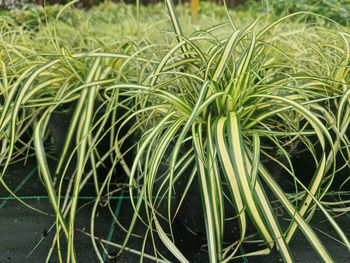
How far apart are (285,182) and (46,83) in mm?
934

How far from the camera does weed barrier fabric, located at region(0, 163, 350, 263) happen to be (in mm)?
852

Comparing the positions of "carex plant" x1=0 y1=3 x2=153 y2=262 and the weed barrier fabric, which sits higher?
"carex plant" x1=0 y1=3 x2=153 y2=262

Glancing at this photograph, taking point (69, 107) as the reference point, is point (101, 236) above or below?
below

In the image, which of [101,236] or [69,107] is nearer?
[101,236]

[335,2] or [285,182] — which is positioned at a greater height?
[335,2]

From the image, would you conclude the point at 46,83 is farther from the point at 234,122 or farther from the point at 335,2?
the point at 335,2

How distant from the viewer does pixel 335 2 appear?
2461 millimetres

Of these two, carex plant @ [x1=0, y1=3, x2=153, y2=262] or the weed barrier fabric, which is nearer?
carex plant @ [x1=0, y1=3, x2=153, y2=262]

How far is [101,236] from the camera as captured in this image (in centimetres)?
93

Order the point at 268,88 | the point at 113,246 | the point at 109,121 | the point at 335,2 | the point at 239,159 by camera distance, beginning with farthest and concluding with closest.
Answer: the point at 335,2
the point at 109,121
the point at 113,246
the point at 268,88
the point at 239,159

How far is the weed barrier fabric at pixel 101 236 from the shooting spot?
2.80 ft

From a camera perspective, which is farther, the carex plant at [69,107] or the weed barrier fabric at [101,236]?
the weed barrier fabric at [101,236]

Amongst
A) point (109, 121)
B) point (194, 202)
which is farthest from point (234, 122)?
point (109, 121)

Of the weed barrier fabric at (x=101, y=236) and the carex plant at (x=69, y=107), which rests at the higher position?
the carex plant at (x=69, y=107)
